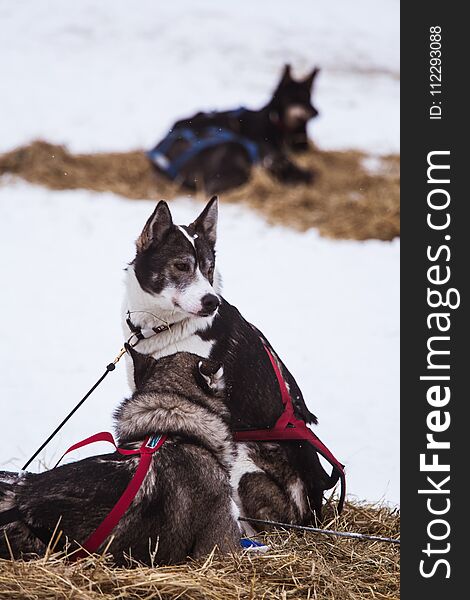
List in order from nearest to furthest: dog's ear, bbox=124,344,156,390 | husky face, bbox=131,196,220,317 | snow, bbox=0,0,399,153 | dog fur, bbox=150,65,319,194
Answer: dog's ear, bbox=124,344,156,390, husky face, bbox=131,196,220,317, dog fur, bbox=150,65,319,194, snow, bbox=0,0,399,153

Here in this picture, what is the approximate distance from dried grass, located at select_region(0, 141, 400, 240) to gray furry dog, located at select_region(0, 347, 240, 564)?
5.69 m

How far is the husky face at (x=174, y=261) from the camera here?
3.73 m

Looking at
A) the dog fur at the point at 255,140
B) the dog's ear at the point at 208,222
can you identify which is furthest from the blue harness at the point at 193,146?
the dog's ear at the point at 208,222

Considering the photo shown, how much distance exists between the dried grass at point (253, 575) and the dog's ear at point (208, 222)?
54.5 inches

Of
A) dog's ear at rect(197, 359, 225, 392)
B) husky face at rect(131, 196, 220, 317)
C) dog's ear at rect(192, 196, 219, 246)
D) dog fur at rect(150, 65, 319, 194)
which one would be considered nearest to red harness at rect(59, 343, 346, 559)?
dog's ear at rect(197, 359, 225, 392)

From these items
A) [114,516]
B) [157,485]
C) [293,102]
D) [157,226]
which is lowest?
[114,516]

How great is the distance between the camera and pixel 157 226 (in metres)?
3.79

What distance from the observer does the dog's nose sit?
143 inches

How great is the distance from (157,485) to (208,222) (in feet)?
5.03

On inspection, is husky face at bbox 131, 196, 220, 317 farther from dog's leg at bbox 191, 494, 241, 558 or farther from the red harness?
dog's leg at bbox 191, 494, 241, 558

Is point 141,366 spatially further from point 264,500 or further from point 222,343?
point 264,500

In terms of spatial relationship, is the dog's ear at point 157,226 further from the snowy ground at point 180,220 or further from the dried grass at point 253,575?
the dried grass at point 253,575

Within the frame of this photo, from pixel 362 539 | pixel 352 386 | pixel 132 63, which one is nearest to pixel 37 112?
pixel 132 63

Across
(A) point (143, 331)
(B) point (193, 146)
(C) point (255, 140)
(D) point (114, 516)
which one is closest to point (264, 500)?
(A) point (143, 331)
